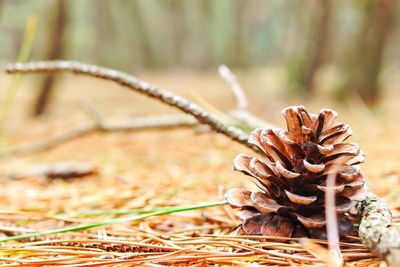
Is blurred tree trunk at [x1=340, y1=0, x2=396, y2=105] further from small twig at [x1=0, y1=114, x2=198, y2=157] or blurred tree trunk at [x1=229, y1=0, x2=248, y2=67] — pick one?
blurred tree trunk at [x1=229, y1=0, x2=248, y2=67]

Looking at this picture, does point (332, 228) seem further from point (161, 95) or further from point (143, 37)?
point (143, 37)

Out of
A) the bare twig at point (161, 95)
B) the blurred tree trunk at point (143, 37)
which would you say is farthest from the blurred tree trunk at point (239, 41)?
the bare twig at point (161, 95)

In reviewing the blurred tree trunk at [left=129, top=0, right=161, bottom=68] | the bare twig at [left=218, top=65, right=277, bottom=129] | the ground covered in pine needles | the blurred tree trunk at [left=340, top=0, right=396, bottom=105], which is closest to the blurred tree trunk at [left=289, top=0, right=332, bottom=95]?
the blurred tree trunk at [left=340, top=0, right=396, bottom=105]

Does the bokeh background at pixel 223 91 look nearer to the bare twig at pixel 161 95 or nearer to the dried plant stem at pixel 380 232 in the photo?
the bare twig at pixel 161 95

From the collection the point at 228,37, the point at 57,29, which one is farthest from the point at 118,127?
the point at 228,37

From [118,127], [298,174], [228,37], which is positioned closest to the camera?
[298,174]
